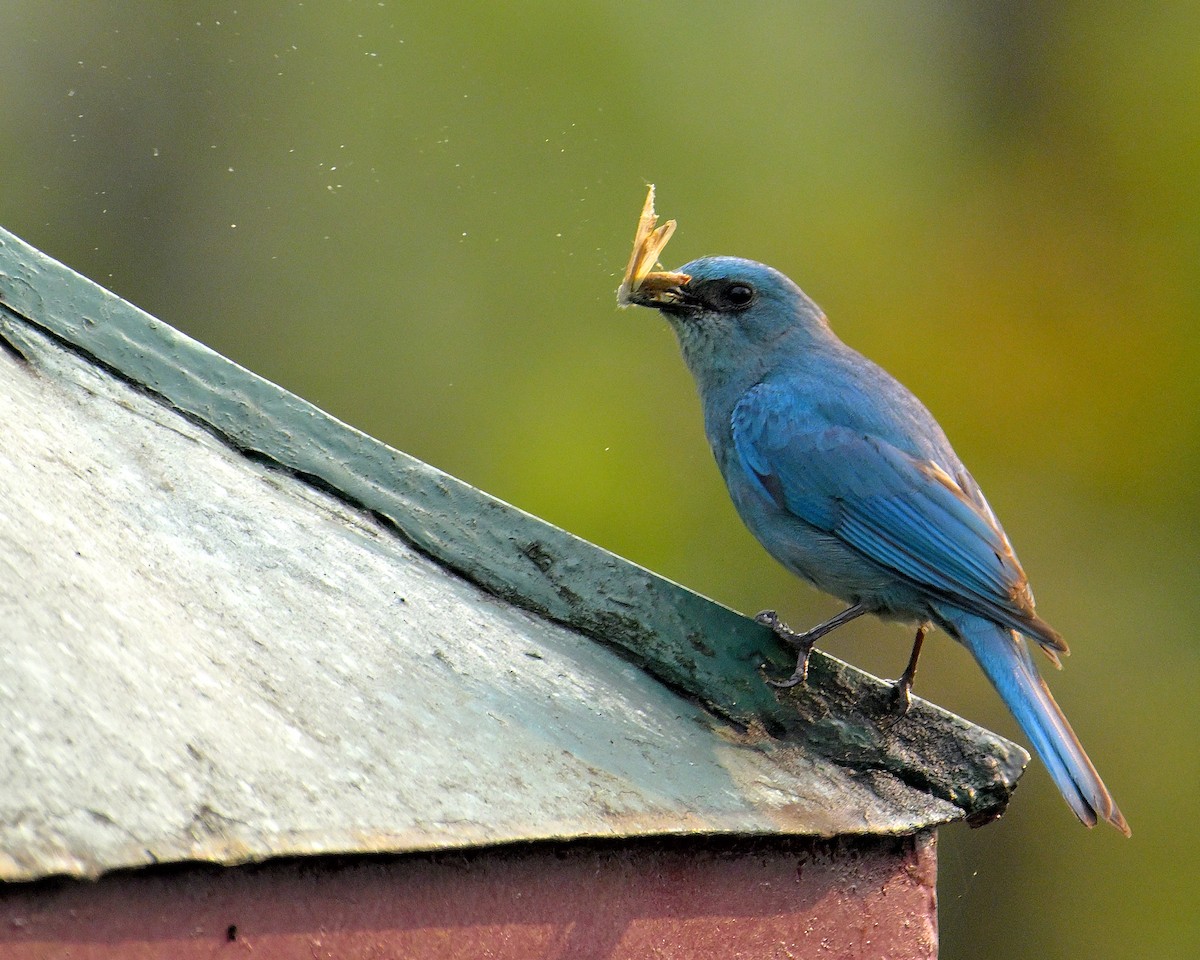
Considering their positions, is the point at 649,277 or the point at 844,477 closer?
the point at 844,477

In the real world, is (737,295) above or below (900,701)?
above

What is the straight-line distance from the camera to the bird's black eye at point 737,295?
5449 millimetres

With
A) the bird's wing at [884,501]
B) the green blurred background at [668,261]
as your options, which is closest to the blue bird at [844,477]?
the bird's wing at [884,501]

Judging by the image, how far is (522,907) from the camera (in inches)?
100

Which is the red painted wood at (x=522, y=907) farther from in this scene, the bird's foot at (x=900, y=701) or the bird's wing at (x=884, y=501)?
the bird's wing at (x=884, y=501)

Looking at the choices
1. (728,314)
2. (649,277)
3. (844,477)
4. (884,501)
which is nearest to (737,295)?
(728,314)

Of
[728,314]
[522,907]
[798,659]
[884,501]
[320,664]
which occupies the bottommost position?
[522,907]

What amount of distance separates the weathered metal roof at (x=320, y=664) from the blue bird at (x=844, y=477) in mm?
850

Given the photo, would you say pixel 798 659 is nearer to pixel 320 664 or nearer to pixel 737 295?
pixel 320 664

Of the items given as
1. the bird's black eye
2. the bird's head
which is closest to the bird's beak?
the bird's head

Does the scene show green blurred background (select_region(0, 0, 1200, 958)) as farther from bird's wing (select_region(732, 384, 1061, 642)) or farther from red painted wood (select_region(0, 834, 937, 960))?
red painted wood (select_region(0, 834, 937, 960))

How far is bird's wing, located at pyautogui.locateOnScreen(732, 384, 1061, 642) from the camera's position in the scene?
4.52 m

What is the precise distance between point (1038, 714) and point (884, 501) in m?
0.93

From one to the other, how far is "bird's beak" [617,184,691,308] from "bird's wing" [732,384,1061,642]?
0.46 metres
